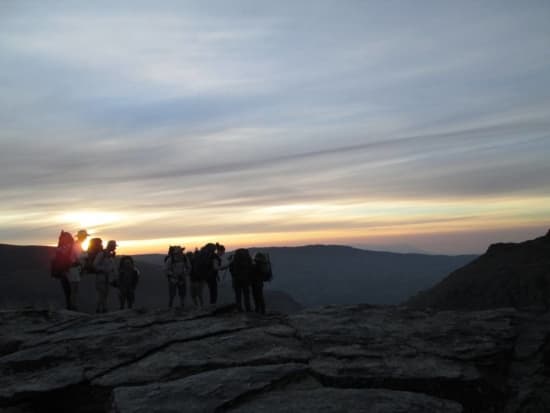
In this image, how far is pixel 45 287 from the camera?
8819 centimetres

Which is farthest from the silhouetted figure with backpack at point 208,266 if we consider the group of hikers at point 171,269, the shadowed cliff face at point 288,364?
the shadowed cliff face at point 288,364

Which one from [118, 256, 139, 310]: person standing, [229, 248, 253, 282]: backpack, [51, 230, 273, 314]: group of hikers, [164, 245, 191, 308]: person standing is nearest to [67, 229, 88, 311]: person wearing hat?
[51, 230, 273, 314]: group of hikers

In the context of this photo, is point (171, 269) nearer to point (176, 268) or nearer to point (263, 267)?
point (176, 268)

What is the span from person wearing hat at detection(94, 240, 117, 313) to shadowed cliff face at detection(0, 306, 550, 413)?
4239 millimetres

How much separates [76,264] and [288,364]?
32.9 ft

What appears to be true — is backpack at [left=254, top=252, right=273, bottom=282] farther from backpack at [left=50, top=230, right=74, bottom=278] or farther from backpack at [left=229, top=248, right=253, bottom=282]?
backpack at [left=50, top=230, right=74, bottom=278]

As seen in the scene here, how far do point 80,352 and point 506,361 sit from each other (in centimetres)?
787

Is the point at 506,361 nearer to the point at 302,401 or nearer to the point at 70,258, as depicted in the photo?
the point at 302,401

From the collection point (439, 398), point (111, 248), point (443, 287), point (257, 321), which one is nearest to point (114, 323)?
point (257, 321)

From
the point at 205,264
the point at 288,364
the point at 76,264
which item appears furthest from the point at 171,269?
the point at 288,364

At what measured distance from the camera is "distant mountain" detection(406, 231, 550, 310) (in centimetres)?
3041

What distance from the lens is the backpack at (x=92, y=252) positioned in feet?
53.3

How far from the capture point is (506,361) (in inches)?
339

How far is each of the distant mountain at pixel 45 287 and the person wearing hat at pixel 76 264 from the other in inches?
2029
